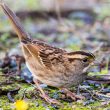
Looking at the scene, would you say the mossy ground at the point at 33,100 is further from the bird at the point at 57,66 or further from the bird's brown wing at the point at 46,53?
the bird's brown wing at the point at 46,53

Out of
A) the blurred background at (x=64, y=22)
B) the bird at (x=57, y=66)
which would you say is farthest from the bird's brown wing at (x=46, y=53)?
the blurred background at (x=64, y=22)

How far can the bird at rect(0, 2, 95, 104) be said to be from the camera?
5.24 metres

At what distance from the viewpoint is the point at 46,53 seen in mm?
5547

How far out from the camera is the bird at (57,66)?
5.24 meters

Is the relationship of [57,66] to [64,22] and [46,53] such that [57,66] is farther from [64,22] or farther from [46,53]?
[64,22]

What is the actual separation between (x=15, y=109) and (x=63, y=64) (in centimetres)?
75

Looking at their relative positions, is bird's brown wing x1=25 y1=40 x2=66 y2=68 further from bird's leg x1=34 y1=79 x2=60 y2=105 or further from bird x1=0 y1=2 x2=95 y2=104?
bird's leg x1=34 y1=79 x2=60 y2=105

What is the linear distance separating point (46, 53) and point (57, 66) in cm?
28

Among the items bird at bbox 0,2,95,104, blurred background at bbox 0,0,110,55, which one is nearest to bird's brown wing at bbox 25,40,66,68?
bird at bbox 0,2,95,104

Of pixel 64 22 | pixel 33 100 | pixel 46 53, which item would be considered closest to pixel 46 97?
pixel 33 100

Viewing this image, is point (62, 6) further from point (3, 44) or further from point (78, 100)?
point (78, 100)

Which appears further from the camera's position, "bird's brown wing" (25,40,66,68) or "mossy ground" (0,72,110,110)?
"bird's brown wing" (25,40,66,68)


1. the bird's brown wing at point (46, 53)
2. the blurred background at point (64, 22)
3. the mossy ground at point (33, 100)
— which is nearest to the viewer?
the mossy ground at point (33, 100)

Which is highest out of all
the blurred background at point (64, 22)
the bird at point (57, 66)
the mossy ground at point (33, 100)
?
the blurred background at point (64, 22)
